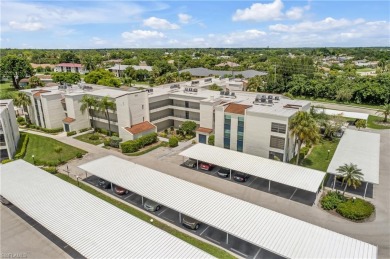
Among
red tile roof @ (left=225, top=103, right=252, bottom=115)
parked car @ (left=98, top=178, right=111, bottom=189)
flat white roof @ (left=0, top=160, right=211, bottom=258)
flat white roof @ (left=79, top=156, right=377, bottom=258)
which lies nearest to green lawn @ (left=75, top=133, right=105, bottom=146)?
parked car @ (left=98, top=178, right=111, bottom=189)

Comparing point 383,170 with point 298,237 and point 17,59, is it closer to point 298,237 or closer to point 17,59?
point 298,237

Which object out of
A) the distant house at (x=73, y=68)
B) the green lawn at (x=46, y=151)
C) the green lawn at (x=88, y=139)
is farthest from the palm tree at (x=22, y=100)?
the distant house at (x=73, y=68)

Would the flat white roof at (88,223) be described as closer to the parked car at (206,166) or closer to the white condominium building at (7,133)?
the white condominium building at (7,133)

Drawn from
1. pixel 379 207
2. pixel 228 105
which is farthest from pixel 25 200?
pixel 379 207

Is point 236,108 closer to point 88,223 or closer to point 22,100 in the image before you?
point 88,223

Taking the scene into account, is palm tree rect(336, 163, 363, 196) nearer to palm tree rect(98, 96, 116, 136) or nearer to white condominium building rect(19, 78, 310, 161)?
white condominium building rect(19, 78, 310, 161)
